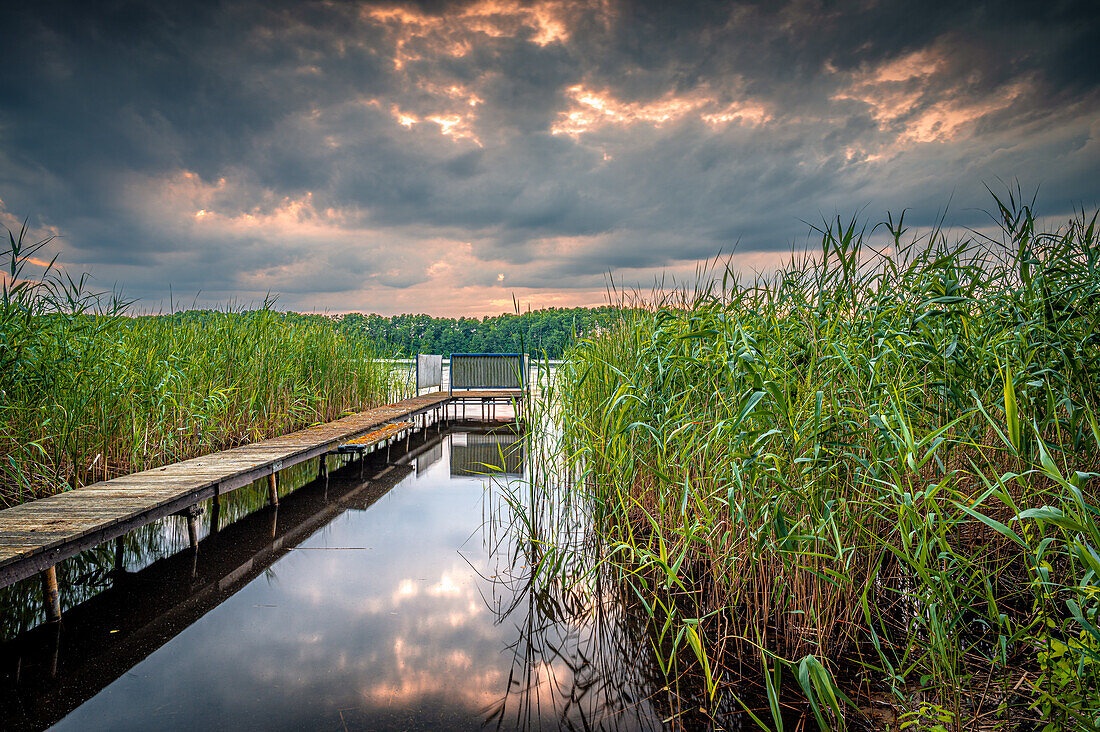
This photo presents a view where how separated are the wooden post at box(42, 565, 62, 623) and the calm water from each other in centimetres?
6

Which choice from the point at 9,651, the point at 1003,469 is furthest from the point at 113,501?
the point at 1003,469

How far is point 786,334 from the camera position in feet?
7.84

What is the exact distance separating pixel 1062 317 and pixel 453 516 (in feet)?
11.5

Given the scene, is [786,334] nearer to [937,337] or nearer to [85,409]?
[937,337]

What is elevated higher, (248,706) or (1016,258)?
(1016,258)

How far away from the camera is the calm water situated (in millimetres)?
1852

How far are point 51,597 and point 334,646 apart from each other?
1.19 m

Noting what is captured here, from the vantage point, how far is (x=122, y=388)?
144 inches

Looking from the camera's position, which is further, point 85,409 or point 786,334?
point 85,409

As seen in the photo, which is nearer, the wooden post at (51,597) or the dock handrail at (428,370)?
the wooden post at (51,597)

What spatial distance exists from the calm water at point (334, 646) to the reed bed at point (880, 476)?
1.11 feet

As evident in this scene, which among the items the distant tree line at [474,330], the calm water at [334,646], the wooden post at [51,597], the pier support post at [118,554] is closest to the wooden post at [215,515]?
the calm water at [334,646]

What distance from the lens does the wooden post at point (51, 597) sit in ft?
7.61

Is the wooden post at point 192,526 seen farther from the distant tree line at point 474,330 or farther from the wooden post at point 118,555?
the distant tree line at point 474,330
